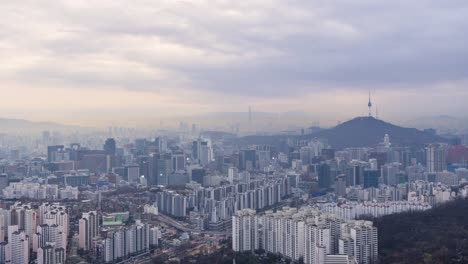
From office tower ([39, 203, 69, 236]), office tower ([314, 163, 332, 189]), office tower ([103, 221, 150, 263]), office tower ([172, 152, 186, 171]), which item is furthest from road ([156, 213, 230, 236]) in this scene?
office tower ([314, 163, 332, 189])

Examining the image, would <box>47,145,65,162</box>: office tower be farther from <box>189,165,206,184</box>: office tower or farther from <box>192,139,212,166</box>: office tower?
<box>189,165,206,184</box>: office tower

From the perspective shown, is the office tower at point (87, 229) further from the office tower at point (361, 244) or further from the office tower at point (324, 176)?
the office tower at point (324, 176)

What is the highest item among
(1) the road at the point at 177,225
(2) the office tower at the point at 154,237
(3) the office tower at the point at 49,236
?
(3) the office tower at the point at 49,236

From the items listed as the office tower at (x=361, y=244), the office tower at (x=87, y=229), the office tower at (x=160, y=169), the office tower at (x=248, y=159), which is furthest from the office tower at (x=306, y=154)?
the office tower at (x=361, y=244)

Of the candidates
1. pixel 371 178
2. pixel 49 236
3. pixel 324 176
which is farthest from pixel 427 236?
pixel 324 176

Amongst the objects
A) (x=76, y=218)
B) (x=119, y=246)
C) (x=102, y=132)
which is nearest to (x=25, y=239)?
(x=119, y=246)
